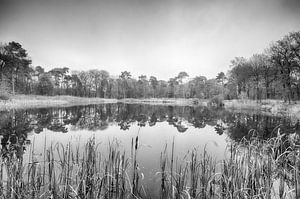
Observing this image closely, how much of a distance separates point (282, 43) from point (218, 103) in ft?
53.8

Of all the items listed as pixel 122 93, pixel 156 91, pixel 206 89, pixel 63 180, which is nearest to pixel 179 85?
pixel 156 91

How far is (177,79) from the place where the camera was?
85.2 meters

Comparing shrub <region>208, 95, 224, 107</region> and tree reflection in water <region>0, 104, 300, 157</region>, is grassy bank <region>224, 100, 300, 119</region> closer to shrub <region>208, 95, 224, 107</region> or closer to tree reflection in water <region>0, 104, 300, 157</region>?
shrub <region>208, 95, 224, 107</region>

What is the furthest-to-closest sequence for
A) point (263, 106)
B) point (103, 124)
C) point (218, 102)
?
point (218, 102)
point (263, 106)
point (103, 124)

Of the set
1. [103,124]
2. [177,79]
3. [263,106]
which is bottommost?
[103,124]

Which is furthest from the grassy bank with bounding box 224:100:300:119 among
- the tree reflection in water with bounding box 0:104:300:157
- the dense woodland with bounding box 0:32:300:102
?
the tree reflection in water with bounding box 0:104:300:157

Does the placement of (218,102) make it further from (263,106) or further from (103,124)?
(103,124)

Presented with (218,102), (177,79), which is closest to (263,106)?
(218,102)

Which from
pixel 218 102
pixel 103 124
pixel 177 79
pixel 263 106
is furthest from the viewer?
pixel 177 79

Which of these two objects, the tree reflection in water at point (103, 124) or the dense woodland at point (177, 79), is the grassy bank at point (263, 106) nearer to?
the dense woodland at point (177, 79)

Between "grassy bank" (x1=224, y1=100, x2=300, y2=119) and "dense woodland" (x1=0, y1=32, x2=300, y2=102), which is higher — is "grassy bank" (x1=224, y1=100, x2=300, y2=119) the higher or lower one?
the lower one

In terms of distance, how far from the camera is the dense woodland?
2828 cm

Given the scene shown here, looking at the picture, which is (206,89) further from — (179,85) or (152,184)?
(152,184)

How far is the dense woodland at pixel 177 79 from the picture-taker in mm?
28281
